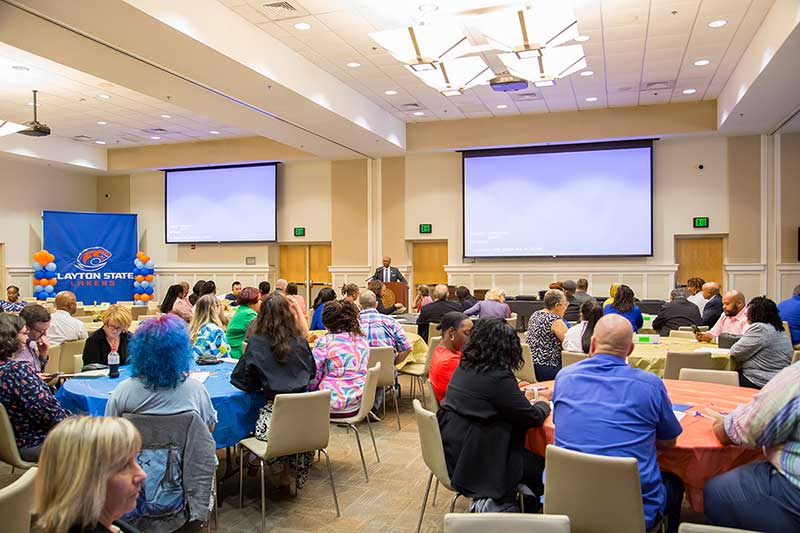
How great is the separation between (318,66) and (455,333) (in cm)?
635

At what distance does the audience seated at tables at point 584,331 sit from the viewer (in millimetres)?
5207

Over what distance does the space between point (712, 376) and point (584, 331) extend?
1241 mm

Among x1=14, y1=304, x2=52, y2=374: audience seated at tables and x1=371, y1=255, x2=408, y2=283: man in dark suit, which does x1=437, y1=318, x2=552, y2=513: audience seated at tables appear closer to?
x1=14, y1=304, x2=52, y2=374: audience seated at tables

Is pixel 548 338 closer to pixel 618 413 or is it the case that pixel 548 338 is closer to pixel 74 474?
pixel 618 413

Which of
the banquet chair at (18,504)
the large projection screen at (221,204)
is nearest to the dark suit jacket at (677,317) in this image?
the banquet chair at (18,504)

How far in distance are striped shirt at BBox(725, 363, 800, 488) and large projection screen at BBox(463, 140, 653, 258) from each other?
10168mm

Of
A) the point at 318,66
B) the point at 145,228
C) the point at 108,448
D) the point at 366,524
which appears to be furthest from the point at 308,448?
the point at 145,228

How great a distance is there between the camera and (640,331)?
7629mm

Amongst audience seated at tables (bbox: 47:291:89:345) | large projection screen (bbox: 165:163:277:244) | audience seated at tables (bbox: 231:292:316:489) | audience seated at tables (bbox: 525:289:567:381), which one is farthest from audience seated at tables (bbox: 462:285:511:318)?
large projection screen (bbox: 165:163:277:244)

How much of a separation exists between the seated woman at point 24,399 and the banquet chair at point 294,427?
3.60 feet

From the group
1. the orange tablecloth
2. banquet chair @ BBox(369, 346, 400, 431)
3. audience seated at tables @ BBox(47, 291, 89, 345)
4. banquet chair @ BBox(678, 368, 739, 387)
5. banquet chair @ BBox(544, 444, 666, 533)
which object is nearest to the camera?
banquet chair @ BBox(544, 444, 666, 533)

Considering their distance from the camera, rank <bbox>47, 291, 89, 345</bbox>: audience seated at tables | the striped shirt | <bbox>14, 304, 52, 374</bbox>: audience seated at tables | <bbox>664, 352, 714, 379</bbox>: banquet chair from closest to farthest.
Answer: the striped shirt → <bbox>14, 304, 52, 374</bbox>: audience seated at tables → <bbox>664, 352, 714, 379</bbox>: banquet chair → <bbox>47, 291, 89, 345</bbox>: audience seated at tables

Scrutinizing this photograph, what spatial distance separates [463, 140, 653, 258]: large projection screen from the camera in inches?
472

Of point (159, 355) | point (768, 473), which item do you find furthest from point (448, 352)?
point (768, 473)
